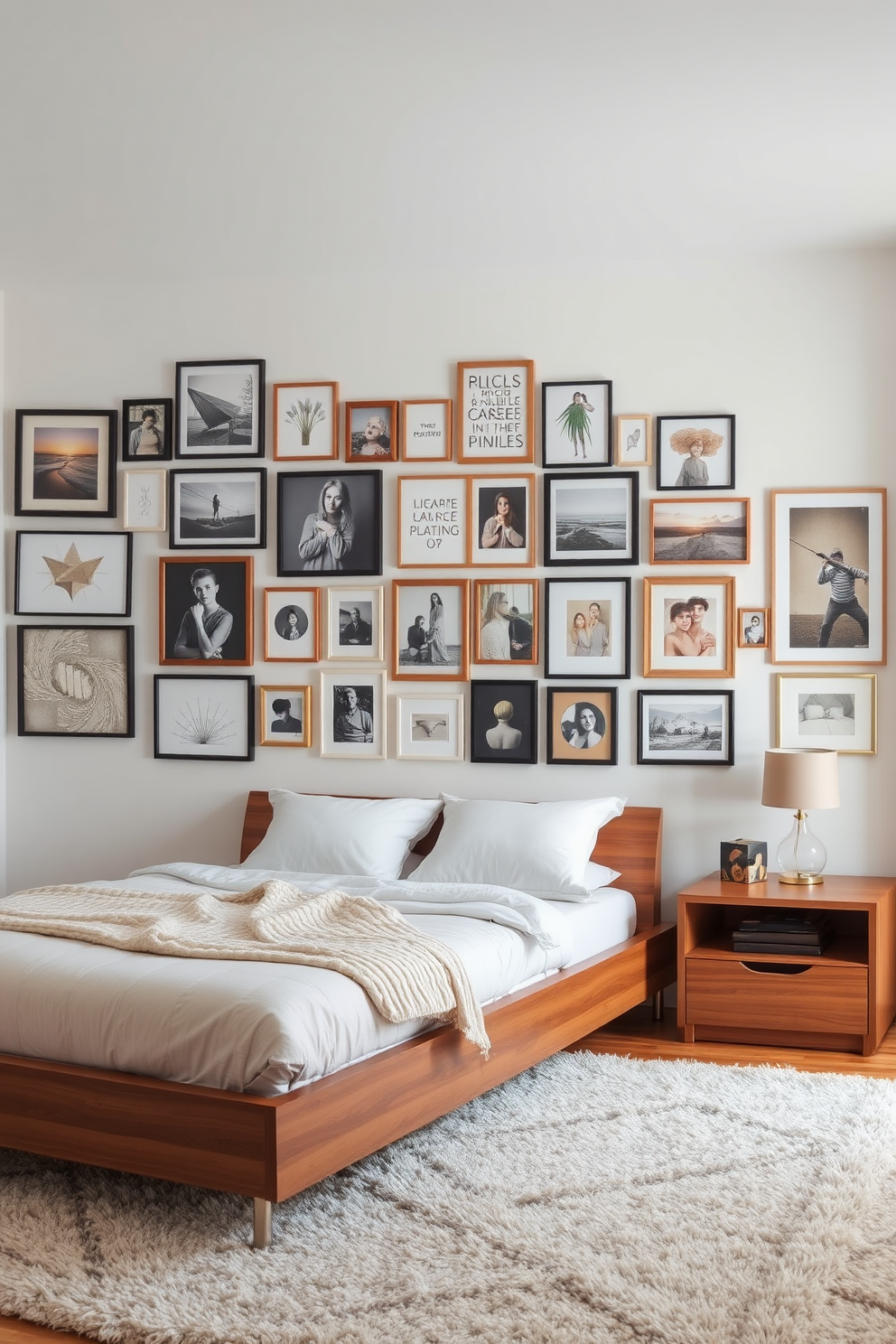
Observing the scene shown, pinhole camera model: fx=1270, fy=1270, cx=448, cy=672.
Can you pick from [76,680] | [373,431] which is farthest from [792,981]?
[76,680]

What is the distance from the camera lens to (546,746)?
475 cm

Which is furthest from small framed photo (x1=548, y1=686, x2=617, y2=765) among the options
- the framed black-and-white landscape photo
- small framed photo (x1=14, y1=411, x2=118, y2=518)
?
small framed photo (x1=14, y1=411, x2=118, y2=518)

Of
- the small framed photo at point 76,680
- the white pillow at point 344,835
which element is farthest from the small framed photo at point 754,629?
the small framed photo at point 76,680

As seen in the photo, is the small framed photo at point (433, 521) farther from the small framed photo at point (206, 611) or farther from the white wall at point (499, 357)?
the small framed photo at point (206, 611)

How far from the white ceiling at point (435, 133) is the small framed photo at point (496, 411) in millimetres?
384

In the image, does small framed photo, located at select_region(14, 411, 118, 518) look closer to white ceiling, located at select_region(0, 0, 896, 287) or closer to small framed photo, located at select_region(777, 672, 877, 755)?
white ceiling, located at select_region(0, 0, 896, 287)

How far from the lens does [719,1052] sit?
402 cm

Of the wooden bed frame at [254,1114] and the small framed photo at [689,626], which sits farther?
the small framed photo at [689,626]

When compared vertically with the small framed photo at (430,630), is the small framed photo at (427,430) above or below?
above

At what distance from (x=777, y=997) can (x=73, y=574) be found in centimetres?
312

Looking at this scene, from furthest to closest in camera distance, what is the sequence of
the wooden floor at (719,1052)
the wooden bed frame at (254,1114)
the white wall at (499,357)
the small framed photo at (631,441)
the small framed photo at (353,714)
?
1. the small framed photo at (353,714)
2. the small framed photo at (631,441)
3. the white wall at (499,357)
4. the wooden floor at (719,1052)
5. the wooden bed frame at (254,1114)

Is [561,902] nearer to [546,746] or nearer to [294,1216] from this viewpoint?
[546,746]

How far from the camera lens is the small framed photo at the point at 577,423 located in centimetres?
471

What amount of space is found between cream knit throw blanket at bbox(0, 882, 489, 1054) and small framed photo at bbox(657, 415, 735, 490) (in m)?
2.10
